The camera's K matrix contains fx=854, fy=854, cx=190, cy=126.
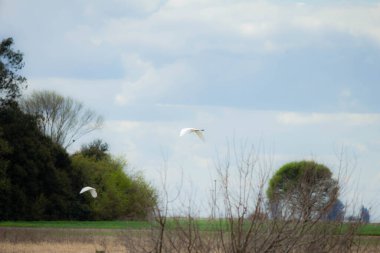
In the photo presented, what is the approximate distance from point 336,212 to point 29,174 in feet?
152

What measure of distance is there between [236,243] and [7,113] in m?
49.2

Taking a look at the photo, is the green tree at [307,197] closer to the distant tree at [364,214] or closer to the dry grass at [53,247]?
the distant tree at [364,214]

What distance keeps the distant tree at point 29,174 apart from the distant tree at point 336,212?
4360cm

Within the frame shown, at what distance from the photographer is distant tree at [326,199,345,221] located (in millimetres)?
15709

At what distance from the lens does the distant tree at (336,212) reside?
1571cm

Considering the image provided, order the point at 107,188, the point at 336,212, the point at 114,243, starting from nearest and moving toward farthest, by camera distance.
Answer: the point at 336,212
the point at 114,243
the point at 107,188

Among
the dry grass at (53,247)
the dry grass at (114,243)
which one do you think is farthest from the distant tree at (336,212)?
the dry grass at (53,247)

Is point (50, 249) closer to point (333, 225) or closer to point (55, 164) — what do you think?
point (333, 225)

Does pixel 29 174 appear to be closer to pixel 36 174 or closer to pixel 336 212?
pixel 36 174

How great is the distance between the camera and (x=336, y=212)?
53.3ft

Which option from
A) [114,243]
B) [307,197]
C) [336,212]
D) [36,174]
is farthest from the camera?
[36,174]

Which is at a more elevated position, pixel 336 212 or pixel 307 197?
pixel 307 197

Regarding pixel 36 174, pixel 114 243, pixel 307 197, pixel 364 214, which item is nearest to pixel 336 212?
pixel 364 214

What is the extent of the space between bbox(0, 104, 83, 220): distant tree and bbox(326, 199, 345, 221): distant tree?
43604 mm
